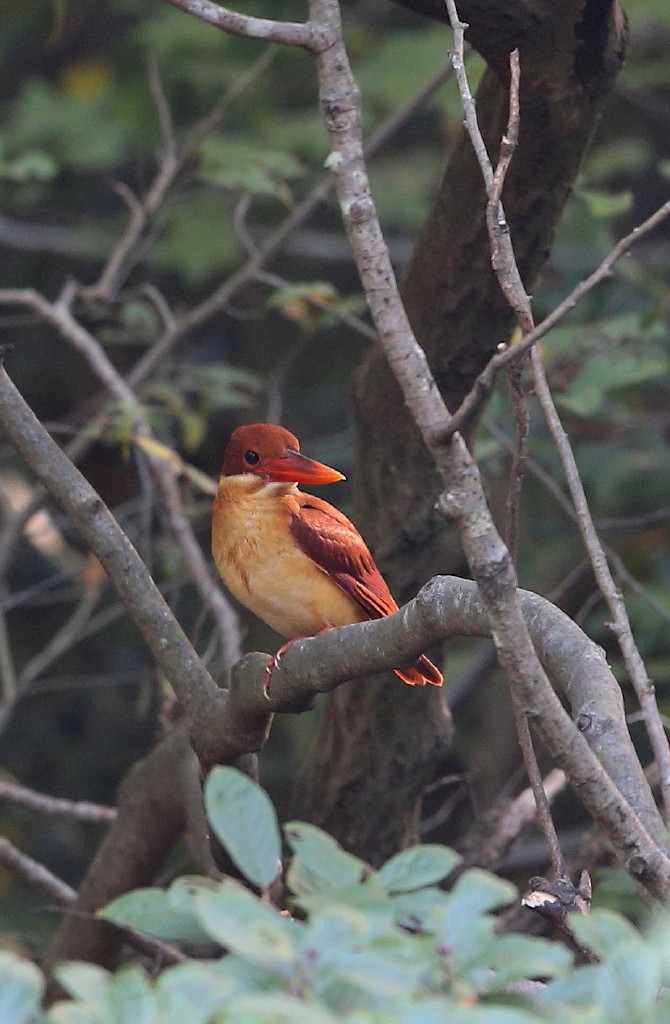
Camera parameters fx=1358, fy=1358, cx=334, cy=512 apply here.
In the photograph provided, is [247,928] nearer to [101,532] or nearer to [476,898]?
[476,898]

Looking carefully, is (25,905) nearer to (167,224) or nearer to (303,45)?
(167,224)

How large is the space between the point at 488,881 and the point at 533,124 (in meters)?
1.81

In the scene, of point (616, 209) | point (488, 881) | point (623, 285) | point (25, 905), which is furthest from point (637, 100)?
point (488, 881)

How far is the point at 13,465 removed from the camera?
504 centimetres

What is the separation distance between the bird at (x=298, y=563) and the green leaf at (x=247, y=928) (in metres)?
1.68

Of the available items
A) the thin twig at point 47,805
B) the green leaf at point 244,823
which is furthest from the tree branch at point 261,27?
the thin twig at point 47,805

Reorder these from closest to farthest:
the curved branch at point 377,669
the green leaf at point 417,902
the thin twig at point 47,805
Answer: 1. the green leaf at point 417,902
2. the curved branch at point 377,669
3. the thin twig at point 47,805

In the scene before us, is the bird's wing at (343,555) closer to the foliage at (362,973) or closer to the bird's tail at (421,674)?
the bird's tail at (421,674)

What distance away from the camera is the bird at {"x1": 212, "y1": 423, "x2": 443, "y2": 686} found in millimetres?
2707

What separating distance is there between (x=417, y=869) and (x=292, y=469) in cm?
185

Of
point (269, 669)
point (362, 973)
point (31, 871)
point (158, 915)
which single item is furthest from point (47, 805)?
point (362, 973)

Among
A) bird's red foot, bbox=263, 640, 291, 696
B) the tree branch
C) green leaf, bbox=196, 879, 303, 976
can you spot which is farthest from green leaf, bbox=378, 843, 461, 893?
the tree branch

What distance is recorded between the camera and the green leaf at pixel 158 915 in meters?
1.05

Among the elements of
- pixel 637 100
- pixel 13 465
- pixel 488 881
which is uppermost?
pixel 637 100
